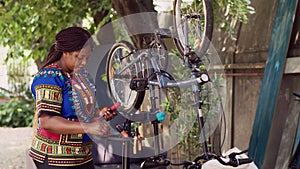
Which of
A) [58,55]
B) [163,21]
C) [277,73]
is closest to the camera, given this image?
[58,55]

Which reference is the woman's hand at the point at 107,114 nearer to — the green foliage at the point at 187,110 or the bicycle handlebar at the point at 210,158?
the bicycle handlebar at the point at 210,158

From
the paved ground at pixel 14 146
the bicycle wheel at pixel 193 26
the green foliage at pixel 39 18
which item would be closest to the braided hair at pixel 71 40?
the bicycle wheel at pixel 193 26

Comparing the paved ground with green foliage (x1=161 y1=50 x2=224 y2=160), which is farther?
the paved ground

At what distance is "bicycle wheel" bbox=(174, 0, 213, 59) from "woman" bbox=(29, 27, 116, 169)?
463 mm

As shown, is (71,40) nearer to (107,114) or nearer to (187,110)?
(107,114)

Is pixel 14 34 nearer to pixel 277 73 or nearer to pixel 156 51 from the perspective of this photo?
pixel 277 73

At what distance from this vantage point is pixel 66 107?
7.45 ft

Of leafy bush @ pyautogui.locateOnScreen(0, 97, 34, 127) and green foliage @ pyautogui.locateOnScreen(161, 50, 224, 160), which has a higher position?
green foliage @ pyautogui.locateOnScreen(161, 50, 224, 160)

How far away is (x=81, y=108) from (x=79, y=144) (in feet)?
0.61

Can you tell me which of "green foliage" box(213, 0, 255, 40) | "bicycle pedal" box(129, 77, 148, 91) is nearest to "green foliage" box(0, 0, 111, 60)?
"green foliage" box(213, 0, 255, 40)

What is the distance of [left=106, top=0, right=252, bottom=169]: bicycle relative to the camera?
7.55 feet

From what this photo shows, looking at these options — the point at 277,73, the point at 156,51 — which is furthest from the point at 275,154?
the point at 156,51

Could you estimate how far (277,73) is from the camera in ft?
13.4

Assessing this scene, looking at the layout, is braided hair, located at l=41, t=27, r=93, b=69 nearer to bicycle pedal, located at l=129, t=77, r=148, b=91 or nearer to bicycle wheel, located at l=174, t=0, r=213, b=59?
bicycle pedal, located at l=129, t=77, r=148, b=91
